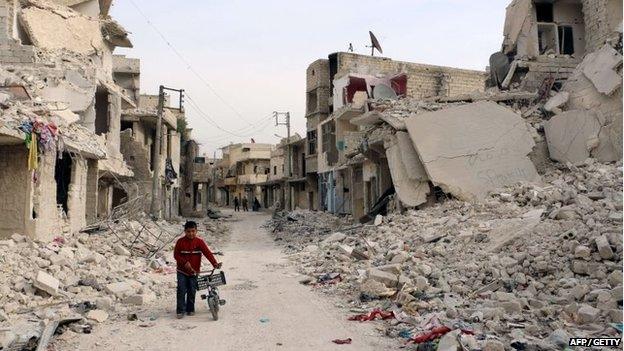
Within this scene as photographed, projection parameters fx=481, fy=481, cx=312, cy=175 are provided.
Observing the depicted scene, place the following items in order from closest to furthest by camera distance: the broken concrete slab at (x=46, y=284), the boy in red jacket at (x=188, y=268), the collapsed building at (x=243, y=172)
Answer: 1. the boy in red jacket at (x=188, y=268)
2. the broken concrete slab at (x=46, y=284)
3. the collapsed building at (x=243, y=172)

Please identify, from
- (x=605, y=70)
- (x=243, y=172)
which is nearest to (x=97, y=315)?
(x=605, y=70)

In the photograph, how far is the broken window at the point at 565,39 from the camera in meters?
21.1

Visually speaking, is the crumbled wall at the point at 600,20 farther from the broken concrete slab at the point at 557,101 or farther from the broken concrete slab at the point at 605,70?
the broken concrete slab at the point at 557,101

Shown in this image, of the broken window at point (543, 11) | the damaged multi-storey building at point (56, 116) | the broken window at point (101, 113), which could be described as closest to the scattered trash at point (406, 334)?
the damaged multi-storey building at point (56, 116)

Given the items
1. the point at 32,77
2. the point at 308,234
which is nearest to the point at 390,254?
the point at 308,234

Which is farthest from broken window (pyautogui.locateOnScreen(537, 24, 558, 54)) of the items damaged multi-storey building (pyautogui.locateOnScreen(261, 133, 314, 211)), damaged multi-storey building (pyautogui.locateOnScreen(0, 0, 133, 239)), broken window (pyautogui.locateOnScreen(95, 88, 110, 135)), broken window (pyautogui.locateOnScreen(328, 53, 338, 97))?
damaged multi-storey building (pyautogui.locateOnScreen(261, 133, 314, 211))

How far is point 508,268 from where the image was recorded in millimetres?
7551

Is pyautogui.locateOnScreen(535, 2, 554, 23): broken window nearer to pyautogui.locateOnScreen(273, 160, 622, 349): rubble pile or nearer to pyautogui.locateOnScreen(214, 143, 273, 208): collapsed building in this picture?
pyautogui.locateOnScreen(273, 160, 622, 349): rubble pile

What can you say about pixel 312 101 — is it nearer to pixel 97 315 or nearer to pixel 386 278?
pixel 386 278

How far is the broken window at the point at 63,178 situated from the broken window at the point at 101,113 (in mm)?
6635

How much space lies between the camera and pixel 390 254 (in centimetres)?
1034

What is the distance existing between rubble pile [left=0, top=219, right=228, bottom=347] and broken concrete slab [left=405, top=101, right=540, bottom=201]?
8381mm

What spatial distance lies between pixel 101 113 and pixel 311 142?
18107 millimetres

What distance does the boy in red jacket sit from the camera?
7.10 metres
